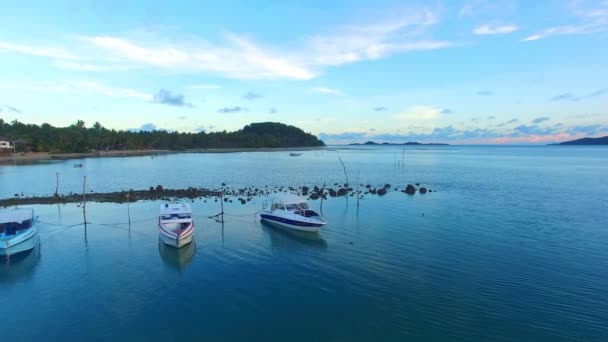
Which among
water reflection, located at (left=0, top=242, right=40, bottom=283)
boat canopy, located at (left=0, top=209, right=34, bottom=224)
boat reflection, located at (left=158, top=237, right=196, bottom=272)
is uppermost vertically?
boat canopy, located at (left=0, top=209, right=34, bottom=224)

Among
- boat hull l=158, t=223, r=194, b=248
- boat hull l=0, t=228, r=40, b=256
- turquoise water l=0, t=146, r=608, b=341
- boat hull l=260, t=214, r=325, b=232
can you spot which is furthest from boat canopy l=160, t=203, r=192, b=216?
boat hull l=0, t=228, r=40, b=256

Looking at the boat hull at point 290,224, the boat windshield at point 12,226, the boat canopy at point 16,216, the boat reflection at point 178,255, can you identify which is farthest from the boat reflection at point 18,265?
the boat hull at point 290,224

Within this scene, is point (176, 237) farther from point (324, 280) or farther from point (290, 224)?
point (324, 280)

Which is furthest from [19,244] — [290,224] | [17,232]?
[290,224]

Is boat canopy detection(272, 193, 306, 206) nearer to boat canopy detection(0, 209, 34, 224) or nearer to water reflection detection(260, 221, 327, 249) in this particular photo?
water reflection detection(260, 221, 327, 249)

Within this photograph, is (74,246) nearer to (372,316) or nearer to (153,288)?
(153,288)
